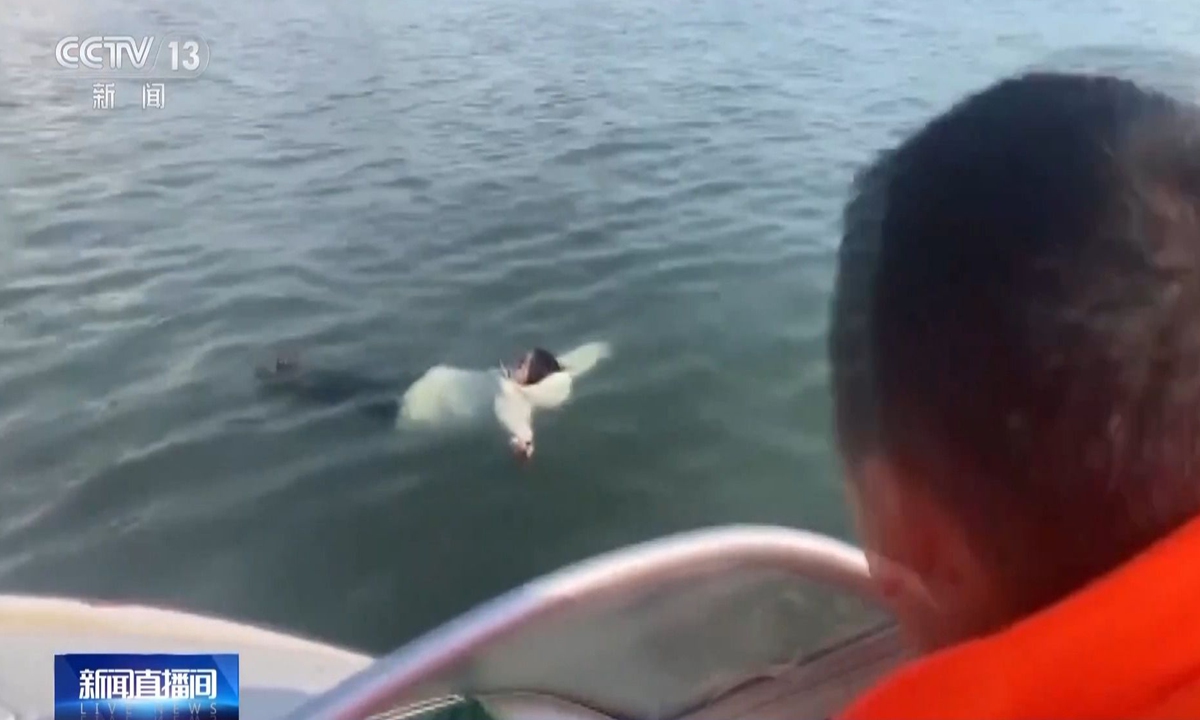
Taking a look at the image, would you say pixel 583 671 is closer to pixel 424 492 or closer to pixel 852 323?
pixel 852 323

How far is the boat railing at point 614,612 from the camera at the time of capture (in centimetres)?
104

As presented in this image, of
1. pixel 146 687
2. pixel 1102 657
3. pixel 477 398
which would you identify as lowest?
pixel 146 687

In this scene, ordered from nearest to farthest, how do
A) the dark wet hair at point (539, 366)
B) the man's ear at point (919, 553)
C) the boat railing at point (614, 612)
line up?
the man's ear at point (919, 553), the boat railing at point (614, 612), the dark wet hair at point (539, 366)

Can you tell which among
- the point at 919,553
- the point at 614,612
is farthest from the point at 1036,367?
the point at 614,612

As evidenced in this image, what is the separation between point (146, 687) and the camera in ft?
4.63

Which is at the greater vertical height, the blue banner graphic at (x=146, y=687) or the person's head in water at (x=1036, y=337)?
the person's head in water at (x=1036, y=337)

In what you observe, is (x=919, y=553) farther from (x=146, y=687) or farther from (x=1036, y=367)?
(x=146, y=687)

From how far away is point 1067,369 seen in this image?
0.58 meters

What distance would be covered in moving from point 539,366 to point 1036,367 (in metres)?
2.84

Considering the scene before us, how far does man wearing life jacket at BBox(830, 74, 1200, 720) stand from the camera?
571 millimetres

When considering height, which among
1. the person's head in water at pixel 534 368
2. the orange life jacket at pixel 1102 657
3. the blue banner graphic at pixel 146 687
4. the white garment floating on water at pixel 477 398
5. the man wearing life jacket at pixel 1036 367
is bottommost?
the blue banner graphic at pixel 146 687

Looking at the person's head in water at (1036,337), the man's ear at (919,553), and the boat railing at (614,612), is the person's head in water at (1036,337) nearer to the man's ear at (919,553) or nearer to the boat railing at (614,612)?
the man's ear at (919,553)

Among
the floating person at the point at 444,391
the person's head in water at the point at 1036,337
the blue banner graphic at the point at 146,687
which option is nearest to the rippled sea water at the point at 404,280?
the floating person at the point at 444,391

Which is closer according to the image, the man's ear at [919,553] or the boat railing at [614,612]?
the man's ear at [919,553]
